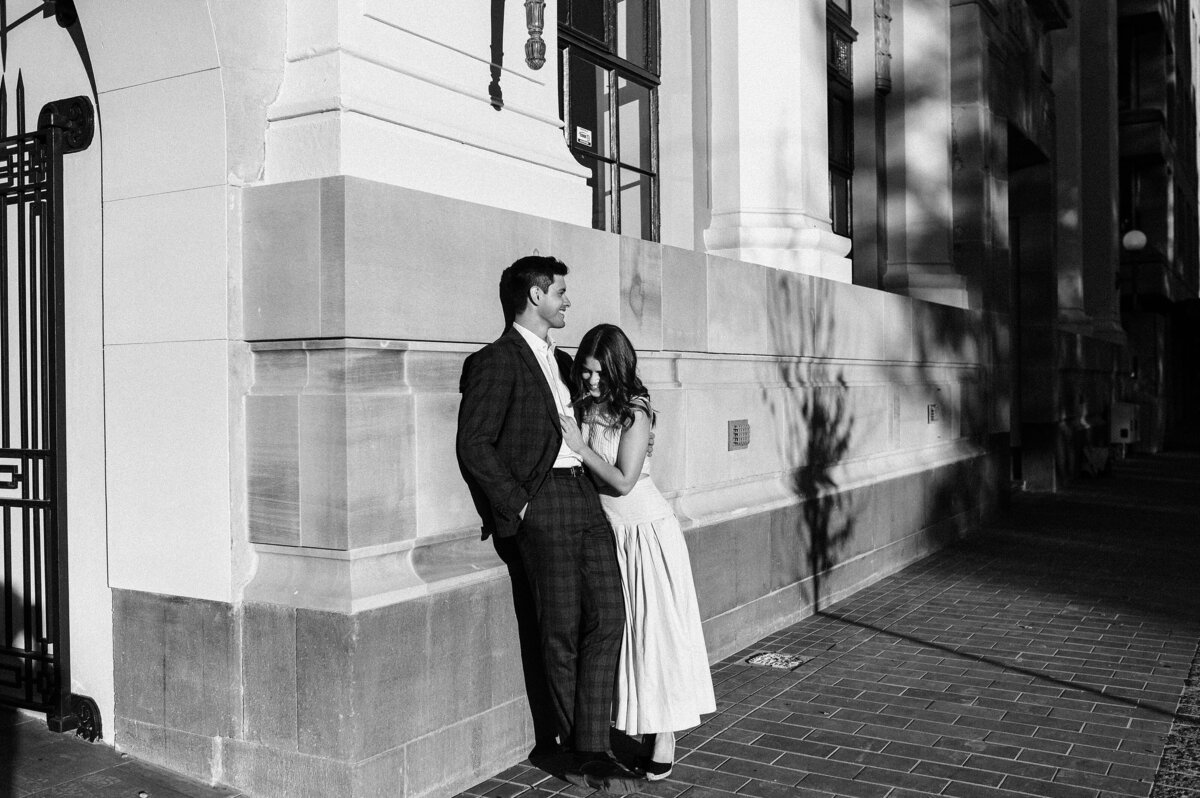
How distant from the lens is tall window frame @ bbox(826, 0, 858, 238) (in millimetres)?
13633

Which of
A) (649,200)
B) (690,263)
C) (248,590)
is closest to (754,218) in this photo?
(649,200)

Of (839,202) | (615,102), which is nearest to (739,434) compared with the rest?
(615,102)

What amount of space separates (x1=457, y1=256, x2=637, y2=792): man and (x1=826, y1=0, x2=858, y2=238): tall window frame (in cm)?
902

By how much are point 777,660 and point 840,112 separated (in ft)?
28.0

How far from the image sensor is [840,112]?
14141 millimetres

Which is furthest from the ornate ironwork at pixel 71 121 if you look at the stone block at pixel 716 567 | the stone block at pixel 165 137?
the stone block at pixel 716 567

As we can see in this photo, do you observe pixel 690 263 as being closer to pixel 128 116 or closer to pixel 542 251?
pixel 542 251

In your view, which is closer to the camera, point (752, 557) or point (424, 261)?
point (424, 261)

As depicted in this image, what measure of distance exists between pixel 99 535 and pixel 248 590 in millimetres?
1043

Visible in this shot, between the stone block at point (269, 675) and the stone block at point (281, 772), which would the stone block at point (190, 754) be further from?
the stone block at point (269, 675)

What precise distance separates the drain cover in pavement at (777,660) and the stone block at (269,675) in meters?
3.65

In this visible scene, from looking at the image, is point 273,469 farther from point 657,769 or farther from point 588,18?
point 588,18

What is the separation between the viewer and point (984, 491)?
14664 mm

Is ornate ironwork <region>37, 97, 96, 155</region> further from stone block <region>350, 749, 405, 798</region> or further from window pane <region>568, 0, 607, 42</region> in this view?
window pane <region>568, 0, 607, 42</region>
